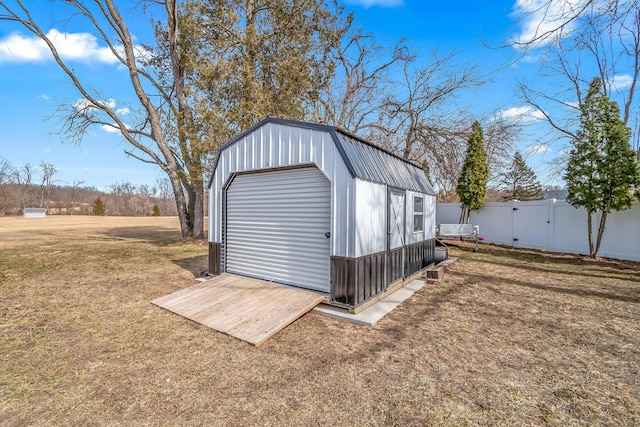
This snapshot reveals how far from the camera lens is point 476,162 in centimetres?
1280

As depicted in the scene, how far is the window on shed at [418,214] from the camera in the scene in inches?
275

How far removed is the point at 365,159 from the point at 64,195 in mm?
71905

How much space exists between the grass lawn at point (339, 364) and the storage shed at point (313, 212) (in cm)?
83

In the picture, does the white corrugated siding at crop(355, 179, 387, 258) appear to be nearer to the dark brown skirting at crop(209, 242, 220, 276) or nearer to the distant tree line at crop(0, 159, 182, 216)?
the dark brown skirting at crop(209, 242, 220, 276)

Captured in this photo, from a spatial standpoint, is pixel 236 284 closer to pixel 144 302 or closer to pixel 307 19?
pixel 144 302

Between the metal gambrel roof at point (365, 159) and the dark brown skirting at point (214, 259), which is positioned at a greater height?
the metal gambrel roof at point (365, 159)

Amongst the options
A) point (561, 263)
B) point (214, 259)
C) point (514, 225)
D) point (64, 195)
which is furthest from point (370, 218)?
point (64, 195)

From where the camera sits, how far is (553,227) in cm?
1052

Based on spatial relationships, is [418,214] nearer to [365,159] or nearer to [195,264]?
[365,159]

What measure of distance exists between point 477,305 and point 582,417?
278 centimetres

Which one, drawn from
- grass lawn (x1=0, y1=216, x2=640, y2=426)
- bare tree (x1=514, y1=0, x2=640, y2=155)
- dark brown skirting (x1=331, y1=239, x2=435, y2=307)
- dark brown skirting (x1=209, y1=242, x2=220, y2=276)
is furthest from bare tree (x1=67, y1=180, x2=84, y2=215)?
bare tree (x1=514, y1=0, x2=640, y2=155)

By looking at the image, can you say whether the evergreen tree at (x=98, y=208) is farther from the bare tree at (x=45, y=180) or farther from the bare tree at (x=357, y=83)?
the bare tree at (x=357, y=83)

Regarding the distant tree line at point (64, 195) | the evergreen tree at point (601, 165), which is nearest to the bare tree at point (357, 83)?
the evergreen tree at point (601, 165)

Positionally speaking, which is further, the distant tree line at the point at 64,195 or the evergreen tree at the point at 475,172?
the distant tree line at the point at 64,195
